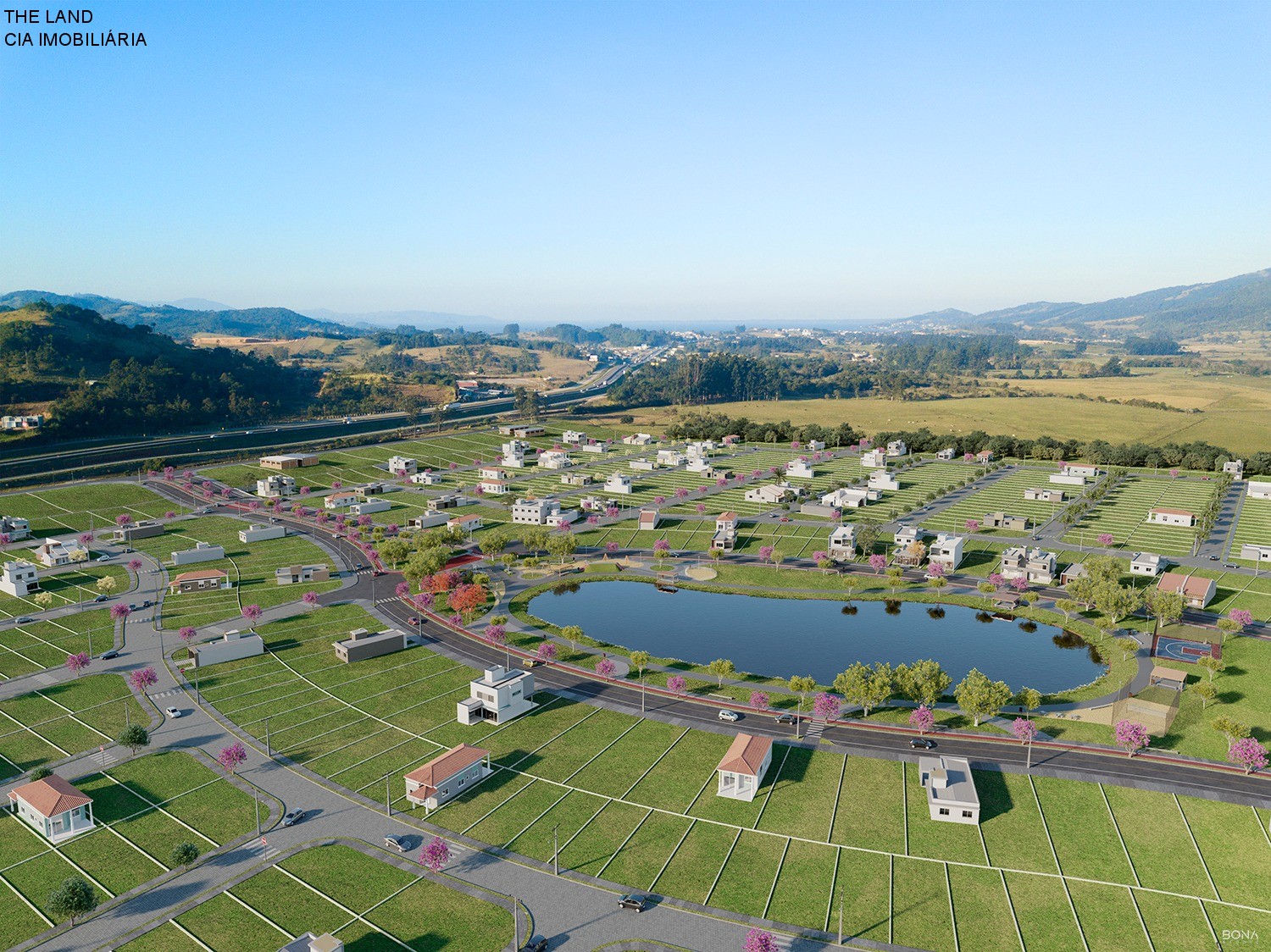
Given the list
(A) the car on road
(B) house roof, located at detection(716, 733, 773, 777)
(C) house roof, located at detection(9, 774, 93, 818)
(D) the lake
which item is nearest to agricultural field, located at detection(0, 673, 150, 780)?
(C) house roof, located at detection(9, 774, 93, 818)

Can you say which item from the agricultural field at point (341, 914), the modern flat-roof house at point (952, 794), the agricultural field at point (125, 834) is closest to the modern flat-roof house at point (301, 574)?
the agricultural field at point (125, 834)

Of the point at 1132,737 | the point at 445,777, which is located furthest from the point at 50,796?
the point at 1132,737

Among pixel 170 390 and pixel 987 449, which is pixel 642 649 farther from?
pixel 170 390

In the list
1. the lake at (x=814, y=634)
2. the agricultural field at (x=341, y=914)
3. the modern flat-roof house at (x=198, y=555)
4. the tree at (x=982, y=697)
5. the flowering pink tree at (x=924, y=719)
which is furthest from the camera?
the modern flat-roof house at (x=198, y=555)

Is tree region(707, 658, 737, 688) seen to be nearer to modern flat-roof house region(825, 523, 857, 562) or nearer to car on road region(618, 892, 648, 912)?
car on road region(618, 892, 648, 912)

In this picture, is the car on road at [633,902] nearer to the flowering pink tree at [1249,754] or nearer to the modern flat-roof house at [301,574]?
the flowering pink tree at [1249,754]

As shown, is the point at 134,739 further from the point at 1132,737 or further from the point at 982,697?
the point at 1132,737
